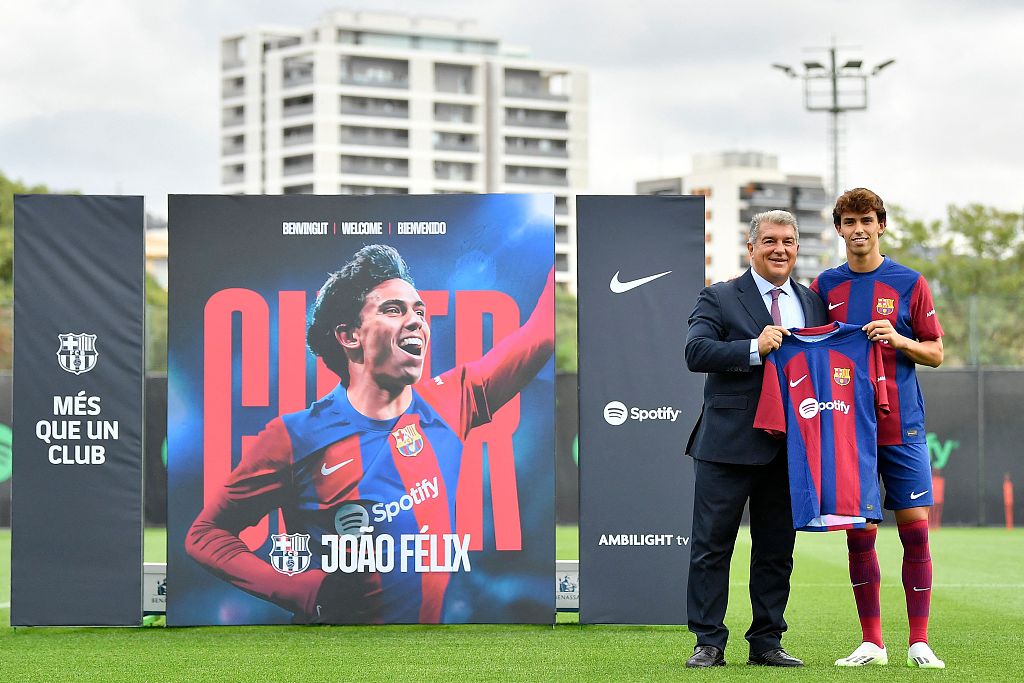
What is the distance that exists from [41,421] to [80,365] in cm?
34

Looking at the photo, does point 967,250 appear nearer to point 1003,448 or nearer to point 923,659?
point 1003,448

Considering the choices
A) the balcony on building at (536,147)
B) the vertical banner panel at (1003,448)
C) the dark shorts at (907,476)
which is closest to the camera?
the dark shorts at (907,476)

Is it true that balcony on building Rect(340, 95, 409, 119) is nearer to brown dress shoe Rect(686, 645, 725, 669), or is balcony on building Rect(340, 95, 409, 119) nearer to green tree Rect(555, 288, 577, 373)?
green tree Rect(555, 288, 577, 373)

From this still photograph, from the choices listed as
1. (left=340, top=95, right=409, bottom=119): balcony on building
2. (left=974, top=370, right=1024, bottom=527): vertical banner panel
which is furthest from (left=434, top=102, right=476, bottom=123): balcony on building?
(left=974, top=370, right=1024, bottom=527): vertical banner panel

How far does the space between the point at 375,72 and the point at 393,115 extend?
3.12m

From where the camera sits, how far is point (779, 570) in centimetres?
592

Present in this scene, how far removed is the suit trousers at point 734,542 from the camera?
5.77 m

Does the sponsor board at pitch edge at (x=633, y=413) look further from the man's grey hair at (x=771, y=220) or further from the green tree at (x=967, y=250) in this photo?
the green tree at (x=967, y=250)

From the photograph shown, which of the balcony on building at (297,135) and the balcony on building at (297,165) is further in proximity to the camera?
the balcony on building at (297,135)

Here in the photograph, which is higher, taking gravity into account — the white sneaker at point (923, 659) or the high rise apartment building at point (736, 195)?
the high rise apartment building at point (736, 195)

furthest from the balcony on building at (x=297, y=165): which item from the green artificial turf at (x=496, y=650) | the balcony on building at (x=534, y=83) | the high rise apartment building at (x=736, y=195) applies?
the green artificial turf at (x=496, y=650)

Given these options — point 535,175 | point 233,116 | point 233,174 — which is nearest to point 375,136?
point 233,116

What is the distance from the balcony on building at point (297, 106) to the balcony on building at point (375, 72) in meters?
2.84

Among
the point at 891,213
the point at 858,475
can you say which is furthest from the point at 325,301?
the point at 891,213
